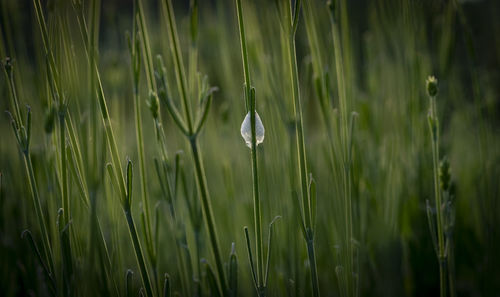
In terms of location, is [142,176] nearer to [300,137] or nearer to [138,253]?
[138,253]

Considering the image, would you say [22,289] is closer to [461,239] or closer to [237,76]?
[237,76]

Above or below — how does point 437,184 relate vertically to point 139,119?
below

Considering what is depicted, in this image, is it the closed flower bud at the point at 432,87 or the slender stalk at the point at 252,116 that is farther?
the closed flower bud at the point at 432,87

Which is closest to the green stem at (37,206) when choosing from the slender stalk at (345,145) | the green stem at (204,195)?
the green stem at (204,195)

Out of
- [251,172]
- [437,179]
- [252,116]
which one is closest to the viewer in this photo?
[252,116]

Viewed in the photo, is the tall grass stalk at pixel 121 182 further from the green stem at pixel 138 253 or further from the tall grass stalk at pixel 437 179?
the tall grass stalk at pixel 437 179

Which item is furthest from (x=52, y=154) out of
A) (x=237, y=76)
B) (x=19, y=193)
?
(x=237, y=76)

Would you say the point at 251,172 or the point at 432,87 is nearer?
the point at 432,87

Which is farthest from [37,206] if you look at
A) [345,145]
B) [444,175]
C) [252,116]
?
[444,175]

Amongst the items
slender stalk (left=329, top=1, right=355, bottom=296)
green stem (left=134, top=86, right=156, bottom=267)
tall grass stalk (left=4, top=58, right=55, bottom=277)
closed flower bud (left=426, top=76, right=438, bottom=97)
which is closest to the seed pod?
closed flower bud (left=426, top=76, right=438, bottom=97)
